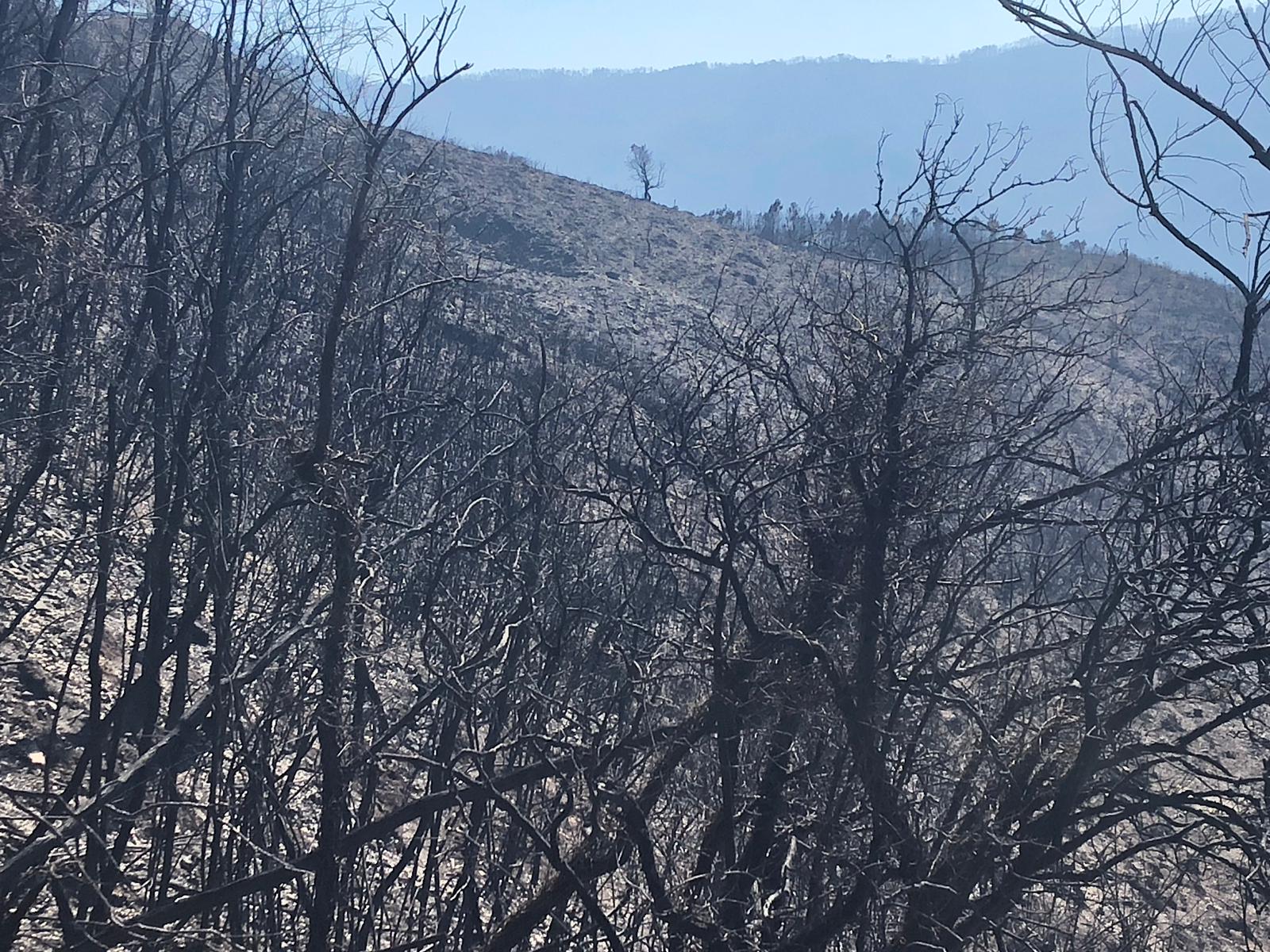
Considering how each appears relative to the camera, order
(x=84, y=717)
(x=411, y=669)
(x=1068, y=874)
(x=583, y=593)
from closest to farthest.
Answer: (x=1068, y=874), (x=411, y=669), (x=84, y=717), (x=583, y=593)

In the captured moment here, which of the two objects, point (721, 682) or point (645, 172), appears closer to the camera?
point (721, 682)

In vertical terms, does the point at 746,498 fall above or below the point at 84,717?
above

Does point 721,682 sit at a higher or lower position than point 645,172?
lower

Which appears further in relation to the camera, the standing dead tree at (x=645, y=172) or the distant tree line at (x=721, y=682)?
the standing dead tree at (x=645, y=172)

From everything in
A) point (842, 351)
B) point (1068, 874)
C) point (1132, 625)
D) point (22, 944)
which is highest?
point (842, 351)

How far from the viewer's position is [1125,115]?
4777 millimetres

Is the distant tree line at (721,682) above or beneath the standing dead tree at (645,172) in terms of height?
beneath

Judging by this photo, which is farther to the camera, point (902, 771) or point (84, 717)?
point (84, 717)

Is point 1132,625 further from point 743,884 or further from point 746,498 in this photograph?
point 743,884

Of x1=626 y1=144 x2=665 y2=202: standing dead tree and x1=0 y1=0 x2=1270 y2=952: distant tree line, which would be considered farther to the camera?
x1=626 y1=144 x2=665 y2=202: standing dead tree

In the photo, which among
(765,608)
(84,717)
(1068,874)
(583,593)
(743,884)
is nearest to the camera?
(1068,874)

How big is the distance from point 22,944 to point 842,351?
5550mm

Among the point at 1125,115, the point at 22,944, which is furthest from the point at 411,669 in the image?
the point at 1125,115

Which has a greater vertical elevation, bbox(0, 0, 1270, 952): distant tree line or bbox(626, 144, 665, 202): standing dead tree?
bbox(626, 144, 665, 202): standing dead tree
